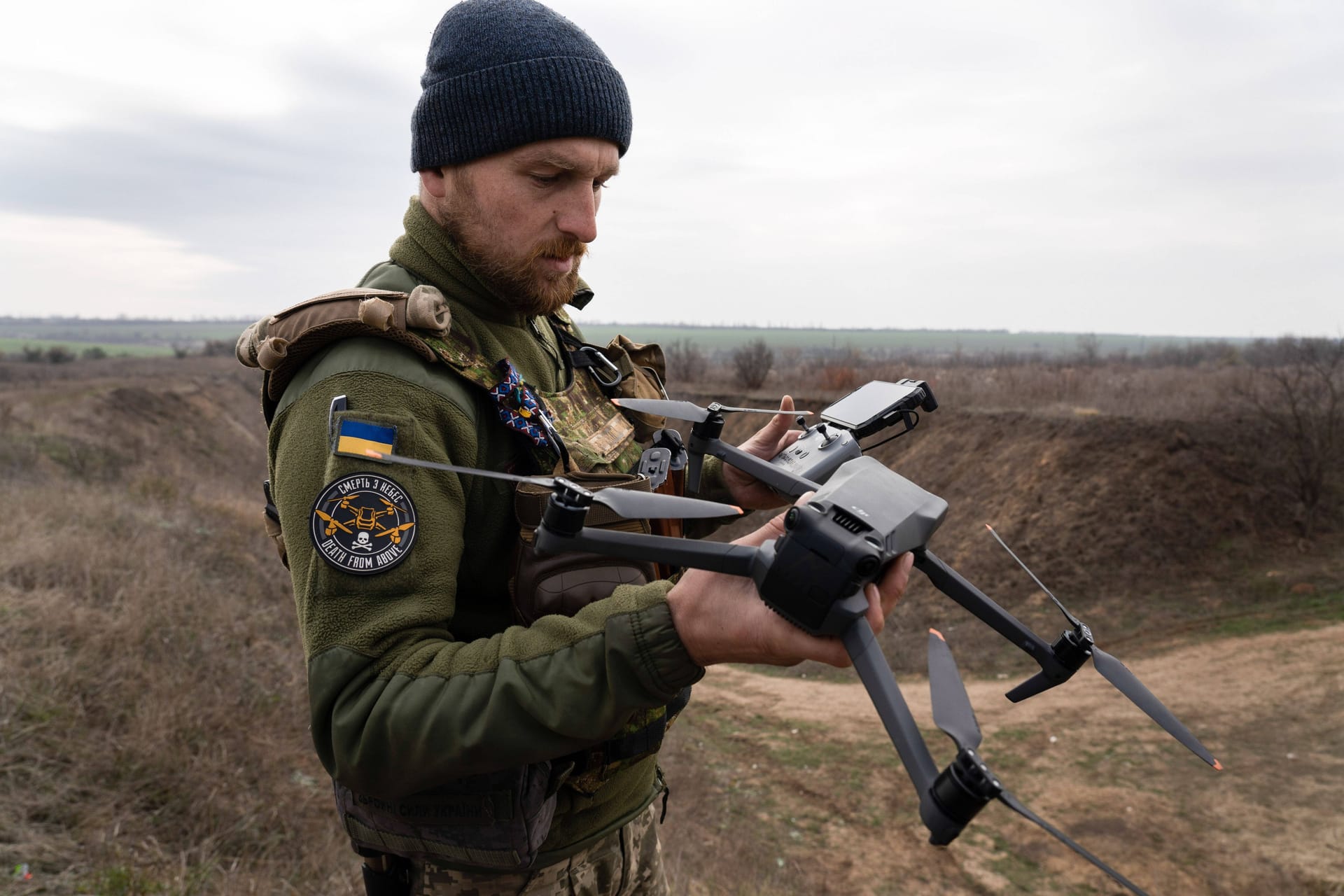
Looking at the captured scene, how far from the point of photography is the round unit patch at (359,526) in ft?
5.06

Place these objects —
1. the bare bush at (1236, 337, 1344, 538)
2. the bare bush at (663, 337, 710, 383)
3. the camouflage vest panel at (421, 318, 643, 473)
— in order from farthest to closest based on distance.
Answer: the bare bush at (663, 337, 710, 383) < the bare bush at (1236, 337, 1344, 538) < the camouflage vest panel at (421, 318, 643, 473)

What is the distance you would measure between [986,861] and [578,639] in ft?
21.6

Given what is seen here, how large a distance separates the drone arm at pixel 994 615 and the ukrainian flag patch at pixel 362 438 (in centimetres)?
111

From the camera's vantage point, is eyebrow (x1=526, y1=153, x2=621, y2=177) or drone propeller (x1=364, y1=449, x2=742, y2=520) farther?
eyebrow (x1=526, y1=153, x2=621, y2=177)

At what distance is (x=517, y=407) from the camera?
1.91m

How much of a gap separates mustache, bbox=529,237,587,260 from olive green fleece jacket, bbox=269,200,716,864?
427 millimetres

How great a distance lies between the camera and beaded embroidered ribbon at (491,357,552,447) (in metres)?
1.89

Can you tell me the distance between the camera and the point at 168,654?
6805 millimetres

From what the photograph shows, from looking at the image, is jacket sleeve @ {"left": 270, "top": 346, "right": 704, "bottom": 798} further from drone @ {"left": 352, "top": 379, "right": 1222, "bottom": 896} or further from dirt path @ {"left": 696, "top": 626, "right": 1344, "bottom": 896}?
dirt path @ {"left": 696, "top": 626, "right": 1344, "bottom": 896}

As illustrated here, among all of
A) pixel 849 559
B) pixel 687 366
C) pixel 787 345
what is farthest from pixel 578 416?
pixel 787 345

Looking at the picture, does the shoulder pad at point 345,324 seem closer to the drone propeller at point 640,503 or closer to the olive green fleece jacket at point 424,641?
the olive green fleece jacket at point 424,641

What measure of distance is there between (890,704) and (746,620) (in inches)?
10.8

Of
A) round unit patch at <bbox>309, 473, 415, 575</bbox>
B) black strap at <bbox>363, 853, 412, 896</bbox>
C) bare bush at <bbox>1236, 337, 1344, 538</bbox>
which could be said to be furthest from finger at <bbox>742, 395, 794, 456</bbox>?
bare bush at <bbox>1236, 337, 1344, 538</bbox>

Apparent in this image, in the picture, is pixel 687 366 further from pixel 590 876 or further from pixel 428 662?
pixel 428 662
